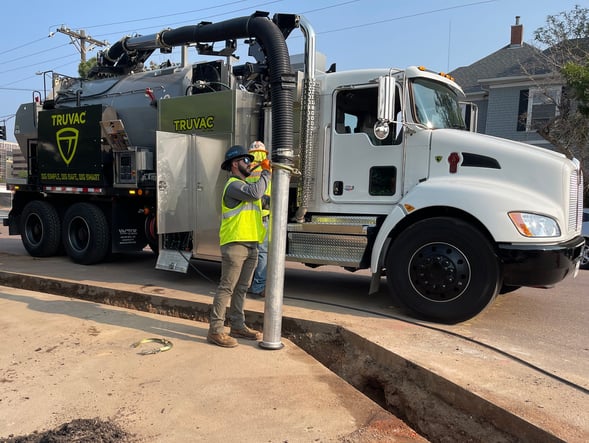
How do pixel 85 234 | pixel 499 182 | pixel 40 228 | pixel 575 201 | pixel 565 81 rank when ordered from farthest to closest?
pixel 565 81 → pixel 40 228 → pixel 85 234 → pixel 575 201 → pixel 499 182

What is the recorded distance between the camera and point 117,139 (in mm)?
8148

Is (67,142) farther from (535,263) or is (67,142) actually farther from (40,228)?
(535,263)

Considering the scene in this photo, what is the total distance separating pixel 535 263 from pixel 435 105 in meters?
2.20

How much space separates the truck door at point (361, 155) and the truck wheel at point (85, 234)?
447 centimetres

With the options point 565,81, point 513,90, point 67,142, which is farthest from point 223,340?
point 513,90

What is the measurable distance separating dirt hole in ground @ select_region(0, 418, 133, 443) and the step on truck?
1776mm

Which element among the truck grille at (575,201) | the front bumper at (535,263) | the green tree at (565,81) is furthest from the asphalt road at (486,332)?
the green tree at (565,81)

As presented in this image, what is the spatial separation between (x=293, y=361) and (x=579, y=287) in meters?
5.39

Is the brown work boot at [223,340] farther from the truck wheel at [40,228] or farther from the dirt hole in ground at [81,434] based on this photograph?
the truck wheel at [40,228]

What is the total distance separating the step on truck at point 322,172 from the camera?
470 cm

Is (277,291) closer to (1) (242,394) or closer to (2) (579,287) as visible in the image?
(1) (242,394)

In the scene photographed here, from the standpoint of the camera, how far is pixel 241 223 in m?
4.41

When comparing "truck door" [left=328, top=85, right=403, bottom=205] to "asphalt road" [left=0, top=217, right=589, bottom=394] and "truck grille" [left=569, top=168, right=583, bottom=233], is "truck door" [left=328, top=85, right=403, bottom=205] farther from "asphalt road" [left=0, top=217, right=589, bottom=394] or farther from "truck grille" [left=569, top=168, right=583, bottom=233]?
"truck grille" [left=569, top=168, right=583, bottom=233]

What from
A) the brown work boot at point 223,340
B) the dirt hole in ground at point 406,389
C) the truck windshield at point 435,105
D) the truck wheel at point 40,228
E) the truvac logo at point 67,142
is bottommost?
the dirt hole in ground at point 406,389
